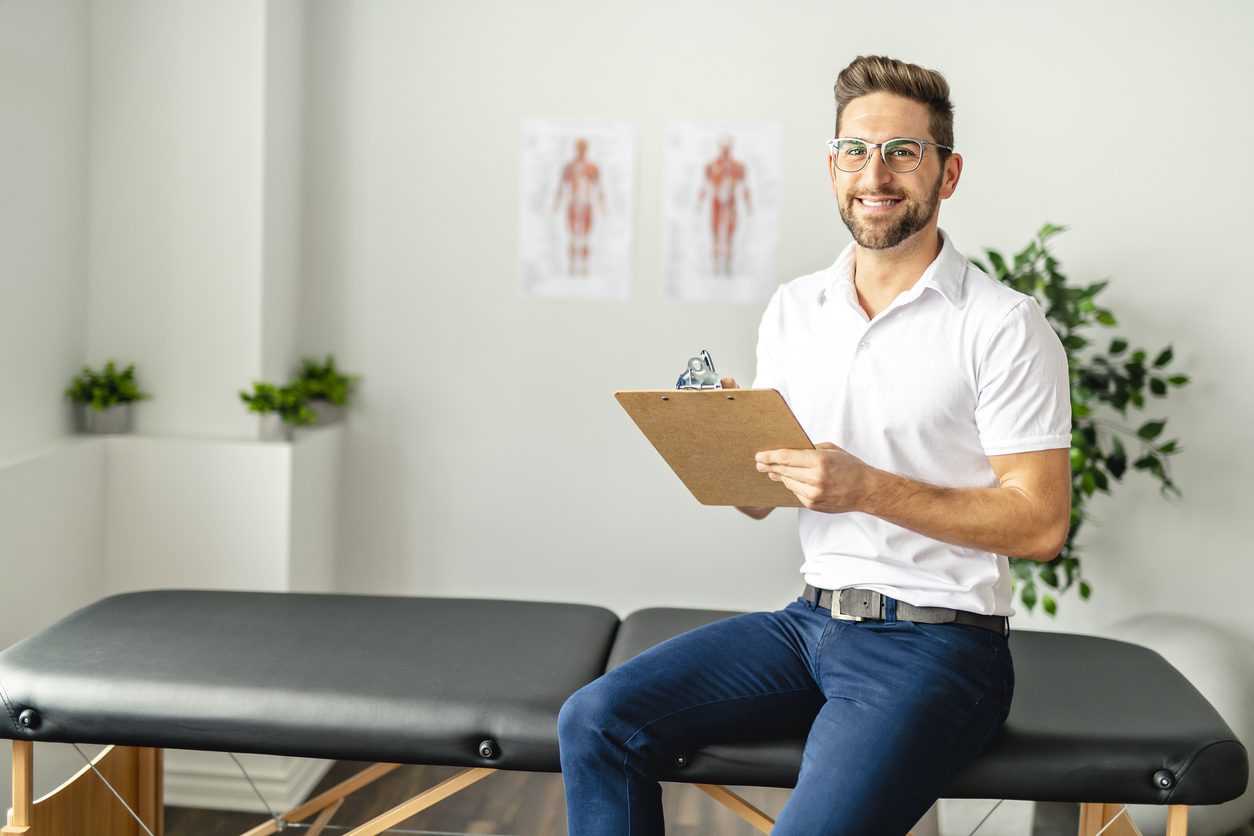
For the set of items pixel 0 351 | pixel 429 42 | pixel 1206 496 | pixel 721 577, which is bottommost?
pixel 721 577

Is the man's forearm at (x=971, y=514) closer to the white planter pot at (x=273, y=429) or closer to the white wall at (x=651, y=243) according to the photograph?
the white wall at (x=651, y=243)

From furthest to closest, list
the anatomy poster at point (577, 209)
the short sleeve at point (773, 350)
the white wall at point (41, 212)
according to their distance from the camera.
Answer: the anatomy poster at point (577, 209) → the white wall at point (41, 212) → the short sleeve at point (773, 350)

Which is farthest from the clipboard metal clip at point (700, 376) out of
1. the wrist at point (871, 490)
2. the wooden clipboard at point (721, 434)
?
the wrist at point (871, 490)

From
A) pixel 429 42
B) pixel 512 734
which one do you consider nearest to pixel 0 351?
pixel 429 42

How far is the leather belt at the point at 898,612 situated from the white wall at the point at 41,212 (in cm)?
191

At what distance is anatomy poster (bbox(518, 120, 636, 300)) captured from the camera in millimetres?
3146

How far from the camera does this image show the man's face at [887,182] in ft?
5.53

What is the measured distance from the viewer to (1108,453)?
3.09 metres

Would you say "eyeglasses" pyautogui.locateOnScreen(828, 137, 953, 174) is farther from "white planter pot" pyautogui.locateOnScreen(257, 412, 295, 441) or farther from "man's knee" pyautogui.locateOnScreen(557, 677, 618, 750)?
"white planter pot" pyautogui.locateOnScreen(257, 412, 295, 441)

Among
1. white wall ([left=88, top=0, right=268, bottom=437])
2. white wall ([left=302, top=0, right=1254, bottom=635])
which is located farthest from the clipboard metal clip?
white wall ([left=88, top=0, right=268, bottom=437])

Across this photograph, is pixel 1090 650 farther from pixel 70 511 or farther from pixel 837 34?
pixel 70 511

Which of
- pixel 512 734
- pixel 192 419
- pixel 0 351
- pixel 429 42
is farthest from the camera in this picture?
pixel 429 42

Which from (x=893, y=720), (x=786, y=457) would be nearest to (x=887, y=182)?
(x=786, y=457)

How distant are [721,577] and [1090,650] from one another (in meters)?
1.34
